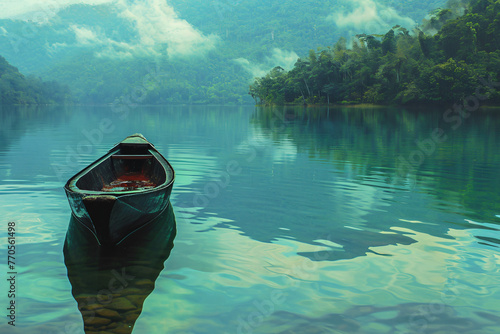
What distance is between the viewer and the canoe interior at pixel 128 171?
1041 cm

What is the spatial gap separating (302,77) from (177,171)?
87.5 meters

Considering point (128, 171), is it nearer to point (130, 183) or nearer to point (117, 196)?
point (130, 183)

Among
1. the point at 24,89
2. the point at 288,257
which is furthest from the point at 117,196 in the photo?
the point at 24,89

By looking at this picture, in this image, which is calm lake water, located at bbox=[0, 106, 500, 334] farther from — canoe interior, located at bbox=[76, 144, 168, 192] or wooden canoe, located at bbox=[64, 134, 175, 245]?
canoe interior, located at bbox=[76, 144, 168, 192]

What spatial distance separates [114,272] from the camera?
20.7ft

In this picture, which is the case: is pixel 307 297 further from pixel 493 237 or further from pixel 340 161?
pixel 340 161

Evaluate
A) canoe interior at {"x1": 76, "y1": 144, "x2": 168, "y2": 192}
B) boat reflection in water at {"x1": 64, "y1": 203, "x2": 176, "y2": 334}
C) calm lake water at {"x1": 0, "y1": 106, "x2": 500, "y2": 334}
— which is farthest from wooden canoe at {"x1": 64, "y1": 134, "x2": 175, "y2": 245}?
calm lake water at {"x1": 0, "y1": 106, "x2": 500, "y2": 334}

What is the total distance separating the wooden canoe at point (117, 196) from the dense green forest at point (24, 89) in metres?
137

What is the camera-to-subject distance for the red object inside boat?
10.6m

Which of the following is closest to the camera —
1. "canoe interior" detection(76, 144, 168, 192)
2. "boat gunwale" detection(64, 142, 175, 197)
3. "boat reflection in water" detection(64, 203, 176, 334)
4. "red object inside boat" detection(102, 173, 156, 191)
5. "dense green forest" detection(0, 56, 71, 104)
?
"boat reflection in water" detection(64, 203, 176, 334)

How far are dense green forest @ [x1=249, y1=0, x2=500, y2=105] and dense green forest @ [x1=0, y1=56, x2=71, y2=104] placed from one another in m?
88.9

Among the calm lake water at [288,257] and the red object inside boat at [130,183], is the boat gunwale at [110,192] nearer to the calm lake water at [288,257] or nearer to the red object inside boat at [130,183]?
the red object inside boat at [130,183]

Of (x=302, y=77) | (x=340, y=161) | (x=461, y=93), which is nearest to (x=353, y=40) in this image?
(x=302, y=77)

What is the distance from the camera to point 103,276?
617 cm
